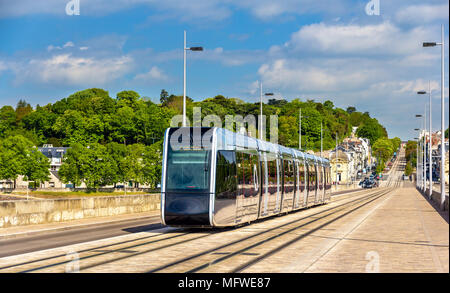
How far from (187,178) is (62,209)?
30.8 feet

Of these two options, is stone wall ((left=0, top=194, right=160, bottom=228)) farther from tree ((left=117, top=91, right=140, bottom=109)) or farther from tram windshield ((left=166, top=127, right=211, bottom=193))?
tree ((left=117, top=91, right=140, bottom=109))

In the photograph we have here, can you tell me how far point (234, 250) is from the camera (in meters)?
15.6

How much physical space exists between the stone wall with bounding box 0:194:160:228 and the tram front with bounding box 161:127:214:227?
7183mm

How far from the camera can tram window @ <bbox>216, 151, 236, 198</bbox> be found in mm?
19694

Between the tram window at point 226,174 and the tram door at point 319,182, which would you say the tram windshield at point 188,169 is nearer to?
the tram window at point 226,174

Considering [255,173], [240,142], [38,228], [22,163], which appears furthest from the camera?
[22,163]

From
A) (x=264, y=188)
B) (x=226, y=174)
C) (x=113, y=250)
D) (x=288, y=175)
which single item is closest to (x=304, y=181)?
(x=288, y=175)

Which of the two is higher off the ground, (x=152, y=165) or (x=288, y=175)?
(x=152, y=165)

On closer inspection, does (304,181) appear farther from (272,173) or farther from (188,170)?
(188,170)

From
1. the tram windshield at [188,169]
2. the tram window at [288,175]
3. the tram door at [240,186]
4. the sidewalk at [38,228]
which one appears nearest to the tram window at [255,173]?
the tram door at [240,186]

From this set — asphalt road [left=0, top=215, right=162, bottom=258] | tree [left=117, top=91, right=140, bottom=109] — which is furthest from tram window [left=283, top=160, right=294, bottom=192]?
tree [left=117, top=91, right=140, bottom=109]

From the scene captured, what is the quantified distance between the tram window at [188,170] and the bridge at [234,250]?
155 cm
